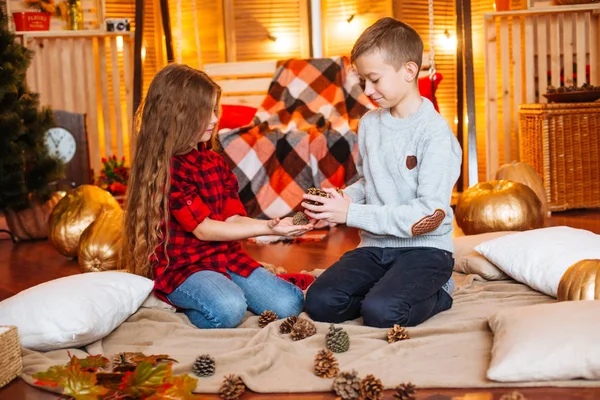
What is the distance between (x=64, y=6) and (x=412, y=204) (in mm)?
3567

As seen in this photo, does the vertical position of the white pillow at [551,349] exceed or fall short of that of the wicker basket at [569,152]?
it falls short

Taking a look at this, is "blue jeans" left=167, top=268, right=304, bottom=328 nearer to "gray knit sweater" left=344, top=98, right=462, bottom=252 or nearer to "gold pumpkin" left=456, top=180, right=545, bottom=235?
"gray knit sweater" left=344, top=98, right=462, bottom=252

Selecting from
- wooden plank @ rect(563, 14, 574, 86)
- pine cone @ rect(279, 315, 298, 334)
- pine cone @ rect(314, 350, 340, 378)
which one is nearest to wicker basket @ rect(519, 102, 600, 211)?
wooden plank @ rect(563, 14, 574, 86)

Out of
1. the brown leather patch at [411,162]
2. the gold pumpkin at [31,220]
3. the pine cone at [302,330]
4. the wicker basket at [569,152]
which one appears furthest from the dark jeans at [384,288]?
the gold pumpkin at [31,220]

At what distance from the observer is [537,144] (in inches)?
154

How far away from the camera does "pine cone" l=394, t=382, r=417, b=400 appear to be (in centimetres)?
141

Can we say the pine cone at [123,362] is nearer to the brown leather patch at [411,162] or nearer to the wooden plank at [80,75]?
the brown leather patch at [411,162]

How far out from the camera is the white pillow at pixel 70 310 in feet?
5.91

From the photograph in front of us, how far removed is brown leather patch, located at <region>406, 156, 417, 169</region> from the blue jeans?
0.46m

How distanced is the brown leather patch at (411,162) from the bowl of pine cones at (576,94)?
2110 mm

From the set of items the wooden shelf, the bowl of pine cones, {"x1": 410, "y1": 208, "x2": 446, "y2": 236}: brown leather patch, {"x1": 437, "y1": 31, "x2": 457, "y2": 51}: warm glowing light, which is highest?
the wooden shelf

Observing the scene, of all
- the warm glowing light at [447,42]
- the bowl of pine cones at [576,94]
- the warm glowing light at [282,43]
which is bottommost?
the bowl of pine cones at [576,94]

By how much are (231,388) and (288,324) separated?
1.38ft

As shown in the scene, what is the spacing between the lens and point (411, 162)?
79.8 inches
